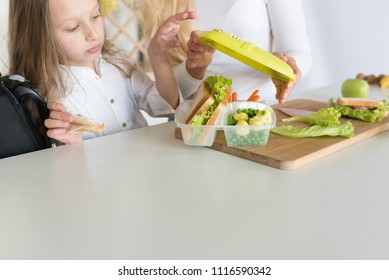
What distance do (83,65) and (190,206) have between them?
2.06 feet

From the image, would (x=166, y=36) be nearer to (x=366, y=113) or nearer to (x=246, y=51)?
(x=246, y=51)

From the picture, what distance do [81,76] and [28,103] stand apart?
0.21m

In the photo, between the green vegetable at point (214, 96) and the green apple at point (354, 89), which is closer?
the green vegetable at point (214, 96)

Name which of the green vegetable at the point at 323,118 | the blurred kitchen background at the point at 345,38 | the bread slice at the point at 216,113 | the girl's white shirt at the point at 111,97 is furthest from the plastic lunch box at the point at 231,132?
the blurred kitchen background at the point at 345,38

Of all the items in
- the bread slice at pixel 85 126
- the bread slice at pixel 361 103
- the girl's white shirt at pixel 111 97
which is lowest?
the girl's white shirt at pixel 111 97

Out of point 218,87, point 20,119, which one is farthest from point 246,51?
point 20,119

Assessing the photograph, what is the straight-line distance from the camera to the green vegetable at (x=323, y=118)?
0.76 meters

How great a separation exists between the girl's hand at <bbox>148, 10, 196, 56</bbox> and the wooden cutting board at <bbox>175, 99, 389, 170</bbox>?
0.23 metres

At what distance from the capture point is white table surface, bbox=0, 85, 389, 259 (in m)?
0.42

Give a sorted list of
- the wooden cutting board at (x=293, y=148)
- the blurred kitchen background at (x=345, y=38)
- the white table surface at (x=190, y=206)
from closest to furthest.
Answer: the white table surface at (x=190, y=206) < the wooden cutting board at (x=293, y=148) < the blurred kitchen background at (x=345, y=38)

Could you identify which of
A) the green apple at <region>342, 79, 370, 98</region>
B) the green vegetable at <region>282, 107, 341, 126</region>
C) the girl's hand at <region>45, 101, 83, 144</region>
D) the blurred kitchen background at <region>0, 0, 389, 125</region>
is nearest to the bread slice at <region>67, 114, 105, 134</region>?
the girl's hand at <region>45, 101, 83, 144</region>

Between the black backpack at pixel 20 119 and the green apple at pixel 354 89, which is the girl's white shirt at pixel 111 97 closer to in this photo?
the black backpack at pixel 20 119
